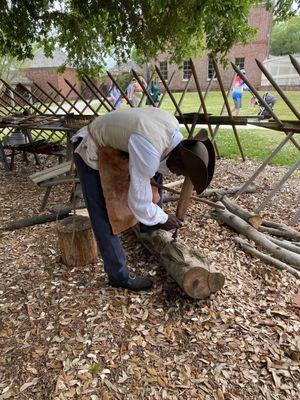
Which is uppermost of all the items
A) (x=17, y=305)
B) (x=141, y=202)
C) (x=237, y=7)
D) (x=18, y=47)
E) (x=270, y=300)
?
(x=237, y=7)

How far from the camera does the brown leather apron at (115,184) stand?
7.65 feet

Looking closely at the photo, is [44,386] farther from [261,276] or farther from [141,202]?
[261,276]

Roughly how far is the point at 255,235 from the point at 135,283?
1.38 meters

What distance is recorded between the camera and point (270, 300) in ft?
8.51

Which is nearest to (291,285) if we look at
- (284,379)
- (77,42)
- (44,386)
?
(284,379)

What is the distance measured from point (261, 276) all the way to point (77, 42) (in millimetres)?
5103

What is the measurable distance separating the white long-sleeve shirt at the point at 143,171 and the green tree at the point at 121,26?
2.33 metres

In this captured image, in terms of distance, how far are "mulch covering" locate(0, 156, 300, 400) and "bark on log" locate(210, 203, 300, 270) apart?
0.21 metres

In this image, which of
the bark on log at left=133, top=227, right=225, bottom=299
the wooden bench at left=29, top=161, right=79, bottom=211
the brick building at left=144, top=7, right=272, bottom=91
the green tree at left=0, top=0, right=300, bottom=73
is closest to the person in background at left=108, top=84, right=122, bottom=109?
the green tree at left=0, top=0, right=300, bottom=73

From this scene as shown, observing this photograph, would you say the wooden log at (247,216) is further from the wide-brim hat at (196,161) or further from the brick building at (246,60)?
the brick building at (246,60)

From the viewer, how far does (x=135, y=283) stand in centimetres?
265

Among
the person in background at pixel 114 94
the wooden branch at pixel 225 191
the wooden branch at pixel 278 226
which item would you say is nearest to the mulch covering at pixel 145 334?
the wooden branch at pixel 278 226

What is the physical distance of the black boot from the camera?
8.70ft

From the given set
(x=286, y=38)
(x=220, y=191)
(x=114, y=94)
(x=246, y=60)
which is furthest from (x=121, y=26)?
(x=286, y=38)
